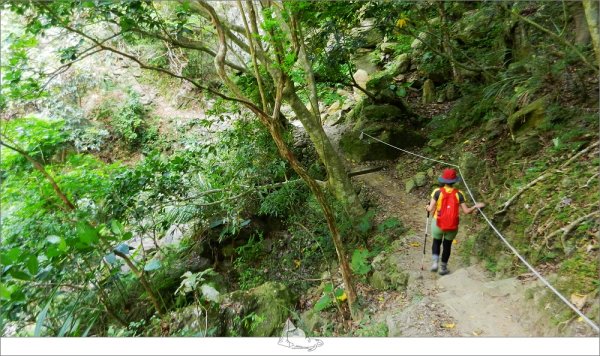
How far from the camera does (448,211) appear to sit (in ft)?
12.1

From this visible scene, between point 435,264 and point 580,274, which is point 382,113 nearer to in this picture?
point 435,264

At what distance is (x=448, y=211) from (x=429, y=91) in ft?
18.3

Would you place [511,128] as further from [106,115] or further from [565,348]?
[106,115]

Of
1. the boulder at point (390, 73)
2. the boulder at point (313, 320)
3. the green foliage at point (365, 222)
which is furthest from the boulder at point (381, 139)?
the boulder at point (313, 320)

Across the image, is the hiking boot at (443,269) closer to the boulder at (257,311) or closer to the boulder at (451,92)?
the boulder at (257,311)

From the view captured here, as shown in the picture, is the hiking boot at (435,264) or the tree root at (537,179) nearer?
the tree root at (537,179)

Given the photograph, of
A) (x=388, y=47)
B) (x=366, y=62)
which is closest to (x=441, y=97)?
(x=388, y=47)

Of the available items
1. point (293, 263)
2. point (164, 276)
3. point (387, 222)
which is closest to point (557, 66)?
point (387, 222)

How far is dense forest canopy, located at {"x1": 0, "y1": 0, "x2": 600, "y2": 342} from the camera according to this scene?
347 cm

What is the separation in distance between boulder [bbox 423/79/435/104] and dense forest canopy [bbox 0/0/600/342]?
0.03 metres

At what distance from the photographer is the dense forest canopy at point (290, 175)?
137 inches

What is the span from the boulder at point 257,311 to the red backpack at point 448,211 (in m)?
2.02

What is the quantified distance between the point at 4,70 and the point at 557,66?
6.56m

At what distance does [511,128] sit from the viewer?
516 centimetres
